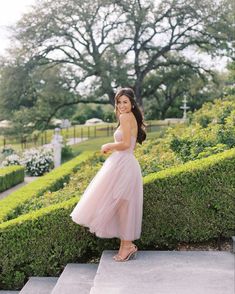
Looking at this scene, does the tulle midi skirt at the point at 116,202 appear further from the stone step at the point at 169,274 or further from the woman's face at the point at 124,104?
the woman's face at the point at 124,104

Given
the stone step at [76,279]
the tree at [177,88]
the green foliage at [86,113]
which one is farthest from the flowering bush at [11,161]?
the green foliage at [86,113]

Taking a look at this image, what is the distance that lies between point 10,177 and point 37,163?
11.2ft

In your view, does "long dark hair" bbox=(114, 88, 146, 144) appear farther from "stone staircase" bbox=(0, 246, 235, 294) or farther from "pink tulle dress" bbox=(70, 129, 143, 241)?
"stone staircase" bbox=(0, 246, 235, 294)

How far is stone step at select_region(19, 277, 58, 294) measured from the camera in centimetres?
479

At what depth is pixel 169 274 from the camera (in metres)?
4.17

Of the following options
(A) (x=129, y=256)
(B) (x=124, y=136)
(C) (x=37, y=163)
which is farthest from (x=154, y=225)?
(C) (x=37, y=163)

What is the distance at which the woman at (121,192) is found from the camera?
15.1 feet

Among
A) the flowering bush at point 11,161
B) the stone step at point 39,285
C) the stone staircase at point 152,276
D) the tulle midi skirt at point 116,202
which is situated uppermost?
the tulle midi skirt at point 116,202

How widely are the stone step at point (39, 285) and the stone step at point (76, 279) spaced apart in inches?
9.5

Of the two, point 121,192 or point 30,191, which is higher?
point 121,192

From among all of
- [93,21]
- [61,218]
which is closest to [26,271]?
[61,218]

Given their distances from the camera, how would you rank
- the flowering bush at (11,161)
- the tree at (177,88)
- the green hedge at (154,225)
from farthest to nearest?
1. the tree at (177,88)
2. the flowering bush at (11,161)
3. the green hedge at (154,225)

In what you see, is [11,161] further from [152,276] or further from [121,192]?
[152,276]

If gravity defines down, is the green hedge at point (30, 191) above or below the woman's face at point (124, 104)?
below
